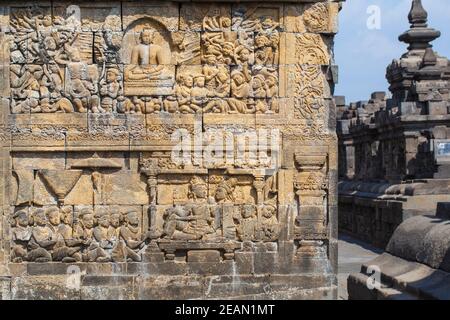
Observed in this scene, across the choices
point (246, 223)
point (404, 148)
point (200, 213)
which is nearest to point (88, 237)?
point (200, 213)

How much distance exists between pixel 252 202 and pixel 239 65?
1866 millimetres

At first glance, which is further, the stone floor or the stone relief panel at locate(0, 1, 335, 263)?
the stone floor

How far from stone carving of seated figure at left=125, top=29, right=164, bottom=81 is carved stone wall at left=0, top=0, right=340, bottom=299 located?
0.06 ft

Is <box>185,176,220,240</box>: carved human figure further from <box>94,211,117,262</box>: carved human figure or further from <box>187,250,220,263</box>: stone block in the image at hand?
<box>94,211,117,262</box>: carved human figure

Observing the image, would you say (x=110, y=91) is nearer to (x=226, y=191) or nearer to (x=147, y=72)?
(x=147, y=72)

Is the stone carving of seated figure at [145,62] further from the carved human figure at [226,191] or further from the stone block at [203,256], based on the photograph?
the stone block at [203,256]

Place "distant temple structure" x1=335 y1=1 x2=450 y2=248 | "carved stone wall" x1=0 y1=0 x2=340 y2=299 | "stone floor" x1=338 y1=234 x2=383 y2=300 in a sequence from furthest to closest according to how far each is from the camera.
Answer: "distant temple structure" x1=335 y1=1 x2=450 y2=248, "stone floor" x1=338 y1=234 x2=383 y2=300, "carved stone wall" x1=0 y1=0 x2=340 y2=299

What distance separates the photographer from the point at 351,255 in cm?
1981

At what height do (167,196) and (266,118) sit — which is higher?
(266,118)

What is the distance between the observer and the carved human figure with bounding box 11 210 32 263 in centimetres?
1296

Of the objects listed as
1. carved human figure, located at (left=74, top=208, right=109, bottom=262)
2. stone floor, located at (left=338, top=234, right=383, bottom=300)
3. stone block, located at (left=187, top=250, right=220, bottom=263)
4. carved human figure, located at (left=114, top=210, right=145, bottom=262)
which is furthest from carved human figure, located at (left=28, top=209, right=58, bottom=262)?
stone floor, located at (left=338, top=234, right=383, bottom=300)
